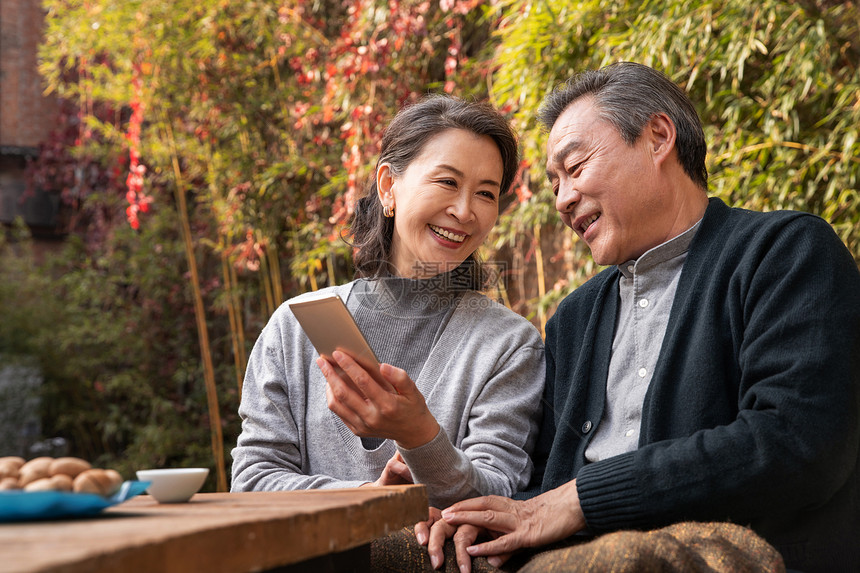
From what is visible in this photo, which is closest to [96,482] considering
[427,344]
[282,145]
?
[427,344]

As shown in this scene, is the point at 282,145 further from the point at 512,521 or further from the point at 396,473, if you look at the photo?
the point at 512,521

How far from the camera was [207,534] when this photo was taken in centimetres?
72

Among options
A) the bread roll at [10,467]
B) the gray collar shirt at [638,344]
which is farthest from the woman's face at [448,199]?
the bread roll at [10,467]

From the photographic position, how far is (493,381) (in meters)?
1.87

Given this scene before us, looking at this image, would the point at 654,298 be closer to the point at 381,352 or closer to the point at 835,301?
the point at 835,301

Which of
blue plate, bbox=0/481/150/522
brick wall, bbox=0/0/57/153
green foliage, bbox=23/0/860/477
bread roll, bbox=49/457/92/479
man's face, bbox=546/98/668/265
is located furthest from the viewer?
brick wall, bbox=0/0/57/153

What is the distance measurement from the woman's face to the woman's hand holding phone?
0.64 meters

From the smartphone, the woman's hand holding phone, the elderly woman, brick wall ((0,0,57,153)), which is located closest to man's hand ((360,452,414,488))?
the elderly woman

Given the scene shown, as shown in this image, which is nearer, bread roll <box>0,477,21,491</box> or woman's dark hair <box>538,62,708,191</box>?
bread roll <box>0,477,21,491</box>

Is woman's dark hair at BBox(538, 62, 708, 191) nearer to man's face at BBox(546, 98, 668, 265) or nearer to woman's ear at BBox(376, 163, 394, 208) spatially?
man's face at BBox(546, 98, 668, 265)

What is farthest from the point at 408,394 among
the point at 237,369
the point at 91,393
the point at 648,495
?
the point at 91,393

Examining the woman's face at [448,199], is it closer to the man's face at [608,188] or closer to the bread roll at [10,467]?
the man's face at [608,188]

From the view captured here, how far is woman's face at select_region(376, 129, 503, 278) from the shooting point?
79.0 inches

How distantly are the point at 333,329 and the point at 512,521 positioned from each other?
499 millimetres
